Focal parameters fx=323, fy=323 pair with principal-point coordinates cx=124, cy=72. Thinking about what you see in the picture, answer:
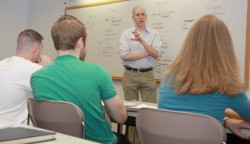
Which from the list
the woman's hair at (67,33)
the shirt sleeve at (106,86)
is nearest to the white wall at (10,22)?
the woman's hair at (67,33)

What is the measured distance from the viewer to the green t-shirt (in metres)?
1.63

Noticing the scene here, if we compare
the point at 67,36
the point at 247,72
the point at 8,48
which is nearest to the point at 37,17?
the point at 8,48

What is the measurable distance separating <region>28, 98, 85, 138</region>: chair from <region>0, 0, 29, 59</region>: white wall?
4976 millimetres

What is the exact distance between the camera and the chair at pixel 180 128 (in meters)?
1.25

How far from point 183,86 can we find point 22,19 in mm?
5764

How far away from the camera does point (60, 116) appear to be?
5.09 feet

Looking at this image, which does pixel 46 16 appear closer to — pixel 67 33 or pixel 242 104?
pixel 67 33

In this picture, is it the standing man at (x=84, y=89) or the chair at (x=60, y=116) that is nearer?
the chair at (x=60, y=116)

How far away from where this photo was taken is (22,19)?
21.6ft

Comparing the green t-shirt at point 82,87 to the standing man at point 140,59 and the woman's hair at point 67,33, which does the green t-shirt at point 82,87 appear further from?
the standing man at point 140,59

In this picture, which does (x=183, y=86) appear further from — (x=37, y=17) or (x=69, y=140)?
(x=37, y=17)

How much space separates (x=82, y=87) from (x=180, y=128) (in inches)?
22.4

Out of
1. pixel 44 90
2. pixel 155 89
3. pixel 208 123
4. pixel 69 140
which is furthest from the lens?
pixel 155 89

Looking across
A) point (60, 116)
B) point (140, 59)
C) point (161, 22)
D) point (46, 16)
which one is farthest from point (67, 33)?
point (46, 16)
